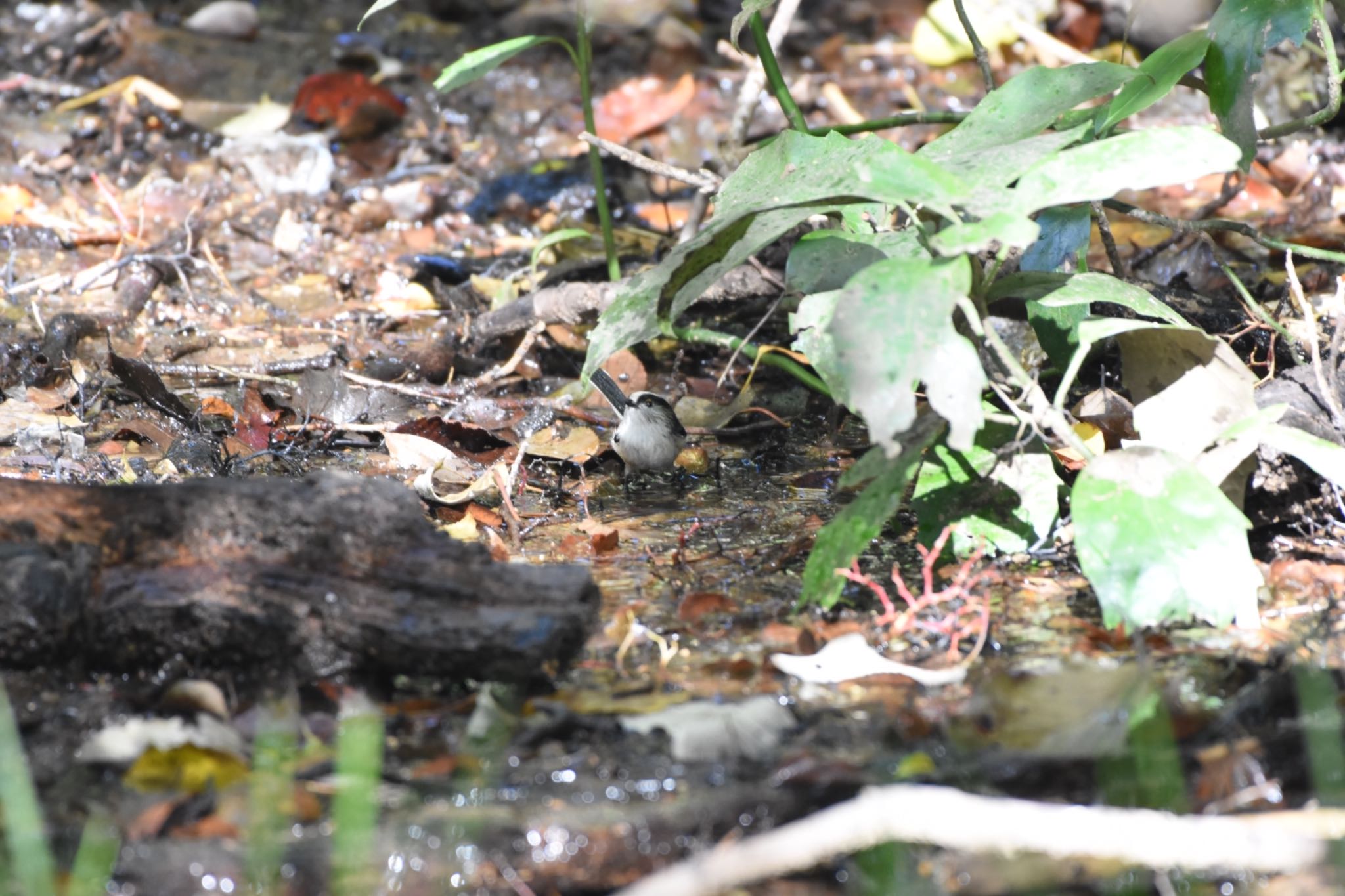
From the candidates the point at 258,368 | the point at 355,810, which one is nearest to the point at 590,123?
the point at 258,368

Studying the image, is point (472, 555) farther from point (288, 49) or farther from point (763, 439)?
point (288, 49)

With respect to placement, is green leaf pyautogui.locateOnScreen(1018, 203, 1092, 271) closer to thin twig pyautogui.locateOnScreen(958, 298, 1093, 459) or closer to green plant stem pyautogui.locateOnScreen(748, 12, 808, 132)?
thin twig pyautogui.locateOnScreen(958, 298, 1093, 459)

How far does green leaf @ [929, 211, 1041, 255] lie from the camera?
1.83 metres

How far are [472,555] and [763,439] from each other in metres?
1.35

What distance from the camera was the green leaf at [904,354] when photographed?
184 centimetres

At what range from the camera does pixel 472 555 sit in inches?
79.8

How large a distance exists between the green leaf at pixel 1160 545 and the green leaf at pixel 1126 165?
17.4 inches

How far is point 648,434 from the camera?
9.61 ft

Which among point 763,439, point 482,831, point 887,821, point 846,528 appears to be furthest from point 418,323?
point 887,821

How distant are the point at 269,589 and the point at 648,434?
114 centimetres

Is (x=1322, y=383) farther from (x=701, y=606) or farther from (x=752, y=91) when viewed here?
(x=752, y=91)

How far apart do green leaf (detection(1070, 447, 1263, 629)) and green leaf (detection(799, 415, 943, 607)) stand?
26 centimetres

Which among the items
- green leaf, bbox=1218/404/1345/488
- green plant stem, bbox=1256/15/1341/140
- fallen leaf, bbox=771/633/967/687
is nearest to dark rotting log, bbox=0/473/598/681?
fallen leaf, bbox=771/633/967/687

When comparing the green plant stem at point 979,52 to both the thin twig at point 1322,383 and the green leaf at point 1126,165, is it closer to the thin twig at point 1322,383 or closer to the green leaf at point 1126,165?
the thin twig at point 1322,383
